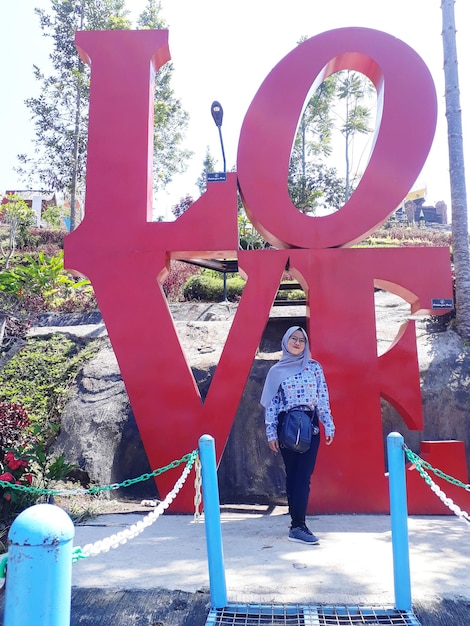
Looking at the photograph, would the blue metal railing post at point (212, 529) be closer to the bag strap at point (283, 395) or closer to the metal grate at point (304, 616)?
the metal grate at point (304, 616)

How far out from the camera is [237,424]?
6.56 metres

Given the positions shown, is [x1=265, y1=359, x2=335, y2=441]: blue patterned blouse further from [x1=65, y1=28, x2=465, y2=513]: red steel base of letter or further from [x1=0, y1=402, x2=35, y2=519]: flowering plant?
[x1=0, y1=402, x2=35, y2=519]: flowering plant

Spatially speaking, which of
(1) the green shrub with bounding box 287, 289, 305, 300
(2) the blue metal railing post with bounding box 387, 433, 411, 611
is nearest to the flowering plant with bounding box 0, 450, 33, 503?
(2) the blue metal railing post with bounding box 387, 433, 411, 611

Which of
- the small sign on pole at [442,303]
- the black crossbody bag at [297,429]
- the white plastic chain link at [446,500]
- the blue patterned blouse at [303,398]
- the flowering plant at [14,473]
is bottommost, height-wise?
the flowering plant at [14,473]

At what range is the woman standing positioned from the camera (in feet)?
12.9

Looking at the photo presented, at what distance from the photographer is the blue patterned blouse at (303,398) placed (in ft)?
13.2

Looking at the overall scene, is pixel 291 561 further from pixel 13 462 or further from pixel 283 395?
pixel 13 462

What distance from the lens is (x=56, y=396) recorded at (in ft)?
22.1

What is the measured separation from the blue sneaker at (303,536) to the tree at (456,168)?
445cm

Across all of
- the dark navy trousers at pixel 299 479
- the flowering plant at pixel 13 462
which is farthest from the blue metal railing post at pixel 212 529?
the flowering plant at pixel 13 462

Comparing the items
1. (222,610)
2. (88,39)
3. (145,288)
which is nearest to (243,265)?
(145,288)

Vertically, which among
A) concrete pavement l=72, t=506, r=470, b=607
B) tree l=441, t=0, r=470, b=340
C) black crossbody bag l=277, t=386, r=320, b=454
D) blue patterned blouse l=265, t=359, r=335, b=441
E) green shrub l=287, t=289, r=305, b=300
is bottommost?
concrete pavement l=72, t=506, r=470, b=607

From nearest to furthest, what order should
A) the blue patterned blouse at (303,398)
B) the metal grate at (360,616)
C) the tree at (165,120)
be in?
the metal grate at (360,616)
the blue patterned blouse at (303,398)
the tree at (165,120)

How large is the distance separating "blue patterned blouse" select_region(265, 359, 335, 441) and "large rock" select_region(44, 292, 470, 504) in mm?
2484
